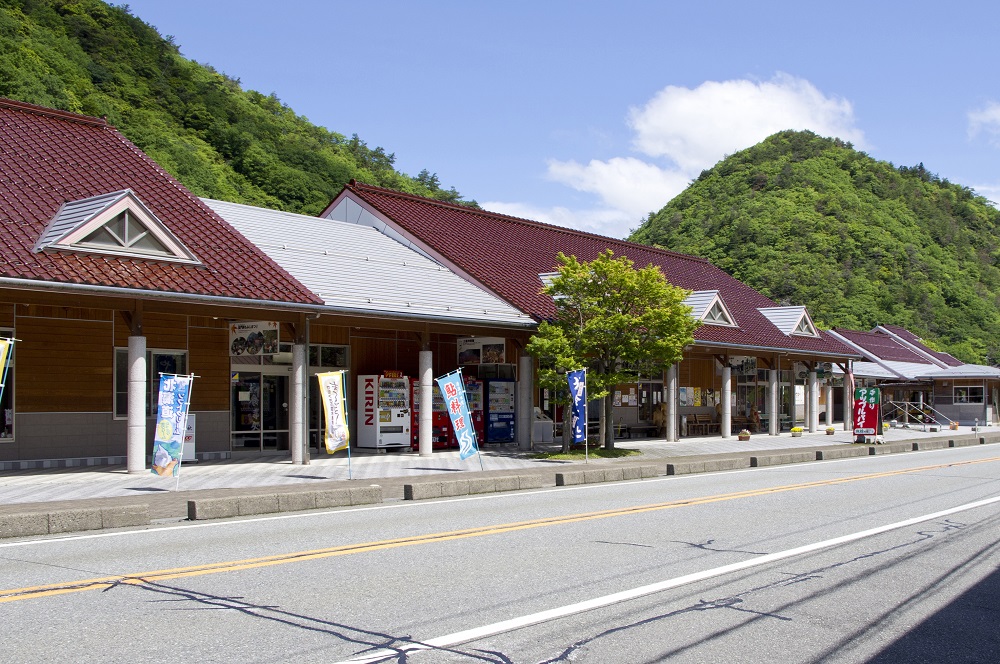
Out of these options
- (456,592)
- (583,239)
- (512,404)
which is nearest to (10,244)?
(456,592)

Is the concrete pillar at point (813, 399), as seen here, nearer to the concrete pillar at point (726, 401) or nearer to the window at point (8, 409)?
the concrete pillar at point (726, 401)

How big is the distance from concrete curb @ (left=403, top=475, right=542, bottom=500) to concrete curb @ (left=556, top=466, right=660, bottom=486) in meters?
0.69

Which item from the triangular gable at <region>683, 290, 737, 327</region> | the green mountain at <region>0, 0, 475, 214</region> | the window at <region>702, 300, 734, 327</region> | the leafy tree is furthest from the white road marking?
the green mountain at <region>0, 0, 475, 214</region>

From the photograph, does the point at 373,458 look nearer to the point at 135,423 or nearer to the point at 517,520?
the point at 135,423

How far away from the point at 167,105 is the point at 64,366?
56.7 m

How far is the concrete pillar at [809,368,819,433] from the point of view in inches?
1594

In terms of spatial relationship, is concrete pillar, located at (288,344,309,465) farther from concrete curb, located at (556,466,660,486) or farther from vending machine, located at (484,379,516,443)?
vending machine, located at (484,379,516,443)

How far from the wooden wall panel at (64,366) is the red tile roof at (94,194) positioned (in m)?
2.58

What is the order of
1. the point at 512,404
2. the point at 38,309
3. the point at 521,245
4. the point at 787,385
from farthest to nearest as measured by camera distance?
the point at 787,385 < the point at 521,245 < the point at 512,404 < the point at 38,309

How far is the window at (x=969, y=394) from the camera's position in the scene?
5584 cm

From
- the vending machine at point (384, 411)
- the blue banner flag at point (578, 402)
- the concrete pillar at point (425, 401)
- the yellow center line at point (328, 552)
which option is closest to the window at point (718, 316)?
the blue banner flag at point (578, 402)

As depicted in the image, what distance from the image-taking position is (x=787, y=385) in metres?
46.0

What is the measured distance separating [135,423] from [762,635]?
14.4 m

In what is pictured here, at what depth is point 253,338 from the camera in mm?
22516
